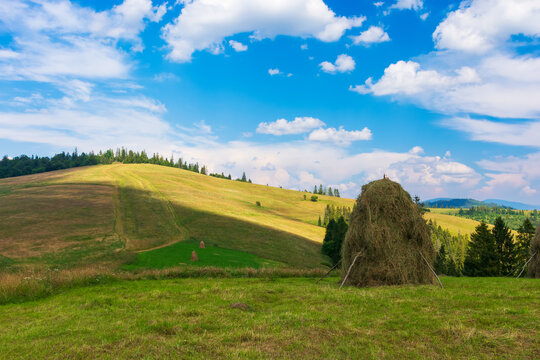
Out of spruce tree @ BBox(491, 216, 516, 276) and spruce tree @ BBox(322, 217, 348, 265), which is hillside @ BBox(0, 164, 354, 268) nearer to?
spruce tree @ BBox(322, 217, 348, 265)

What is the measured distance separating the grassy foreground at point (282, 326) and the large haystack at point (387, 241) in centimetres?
335

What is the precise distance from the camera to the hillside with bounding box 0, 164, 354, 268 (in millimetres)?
45219

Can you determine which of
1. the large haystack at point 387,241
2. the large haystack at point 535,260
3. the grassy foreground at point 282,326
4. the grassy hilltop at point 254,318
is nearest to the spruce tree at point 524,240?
the large haystack at point 535,260

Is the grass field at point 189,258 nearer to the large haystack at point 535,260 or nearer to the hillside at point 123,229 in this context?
the hillside at point 123,229

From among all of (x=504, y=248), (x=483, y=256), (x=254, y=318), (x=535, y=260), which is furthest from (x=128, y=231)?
(x=504, y=248)

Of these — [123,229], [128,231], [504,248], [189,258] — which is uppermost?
[504,248]

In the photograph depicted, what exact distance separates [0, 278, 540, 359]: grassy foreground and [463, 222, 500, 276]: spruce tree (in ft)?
155

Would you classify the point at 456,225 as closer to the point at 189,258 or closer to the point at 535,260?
the point at 535,260

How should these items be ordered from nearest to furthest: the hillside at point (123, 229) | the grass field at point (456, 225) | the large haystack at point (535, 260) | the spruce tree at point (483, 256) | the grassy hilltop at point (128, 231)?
the large haystack at point (535, 260), the grassy hilltop at point (128, 231), the hillside at point (123, 229), the spruce tree at point (483, 256), the grass field at point (456, 225)

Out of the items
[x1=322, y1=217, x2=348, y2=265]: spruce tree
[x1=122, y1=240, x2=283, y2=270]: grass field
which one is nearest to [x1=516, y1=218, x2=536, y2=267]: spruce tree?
[x1=322, y1=217, x2=348, y2=265]: spruce tree

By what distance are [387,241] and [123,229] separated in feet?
182

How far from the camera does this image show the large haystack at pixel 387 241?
1848 centimetres

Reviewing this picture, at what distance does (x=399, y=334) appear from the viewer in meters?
8.98

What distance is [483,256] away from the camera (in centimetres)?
5366
